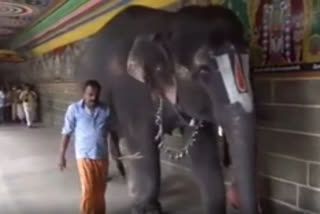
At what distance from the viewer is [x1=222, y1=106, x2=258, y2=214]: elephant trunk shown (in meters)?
2.62

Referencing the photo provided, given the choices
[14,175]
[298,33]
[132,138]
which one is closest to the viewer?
[298,33]

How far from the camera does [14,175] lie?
17.9ft

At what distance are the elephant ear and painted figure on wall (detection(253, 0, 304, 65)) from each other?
98cm

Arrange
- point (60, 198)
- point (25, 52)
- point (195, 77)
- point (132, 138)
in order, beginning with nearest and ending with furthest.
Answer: point (195, 77)
point (132, 138)
point (60, 198)
point (25, 52)

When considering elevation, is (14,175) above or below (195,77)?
below

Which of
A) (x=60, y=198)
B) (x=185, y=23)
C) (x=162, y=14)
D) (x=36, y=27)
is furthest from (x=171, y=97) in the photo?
(x=36, y=27)

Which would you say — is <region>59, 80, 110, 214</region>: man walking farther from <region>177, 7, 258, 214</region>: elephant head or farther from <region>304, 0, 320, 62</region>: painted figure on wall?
<region>304, 0, 320, 62</region>: painted figure on wall

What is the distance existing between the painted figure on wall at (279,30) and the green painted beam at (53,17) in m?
4.50

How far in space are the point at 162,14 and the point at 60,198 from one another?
6.50 feet

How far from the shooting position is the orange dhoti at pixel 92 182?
3402 millimetres

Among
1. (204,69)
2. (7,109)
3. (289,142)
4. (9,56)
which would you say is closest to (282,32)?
(289,142)

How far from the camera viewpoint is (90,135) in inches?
132

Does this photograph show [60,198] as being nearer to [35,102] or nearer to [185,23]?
[185,23]

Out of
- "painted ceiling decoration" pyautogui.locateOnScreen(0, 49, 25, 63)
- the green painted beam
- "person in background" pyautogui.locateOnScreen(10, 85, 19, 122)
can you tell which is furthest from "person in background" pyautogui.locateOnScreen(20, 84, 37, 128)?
the green painted beam
